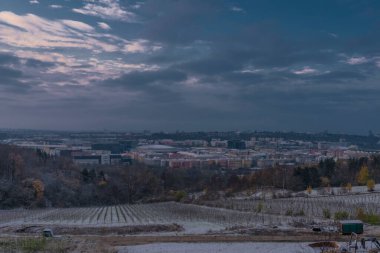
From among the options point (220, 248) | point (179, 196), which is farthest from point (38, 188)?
point (220, 248)

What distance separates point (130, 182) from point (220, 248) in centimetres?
5126

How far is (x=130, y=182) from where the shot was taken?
71438 mm

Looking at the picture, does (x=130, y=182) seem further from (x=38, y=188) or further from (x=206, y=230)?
(x=206, y=230)

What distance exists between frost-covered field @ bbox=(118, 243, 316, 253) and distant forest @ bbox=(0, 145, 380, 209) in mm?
36027

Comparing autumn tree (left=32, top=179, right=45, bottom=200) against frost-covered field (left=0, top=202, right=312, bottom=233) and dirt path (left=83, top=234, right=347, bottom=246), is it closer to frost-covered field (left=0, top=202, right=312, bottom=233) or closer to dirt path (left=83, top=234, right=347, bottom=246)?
frost-covered field (left=0, top=202, right=312, bottom=233)

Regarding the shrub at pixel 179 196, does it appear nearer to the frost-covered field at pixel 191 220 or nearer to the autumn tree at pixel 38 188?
the autumn tree at pixel 38 188

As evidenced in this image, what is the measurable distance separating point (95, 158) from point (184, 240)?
9631cm

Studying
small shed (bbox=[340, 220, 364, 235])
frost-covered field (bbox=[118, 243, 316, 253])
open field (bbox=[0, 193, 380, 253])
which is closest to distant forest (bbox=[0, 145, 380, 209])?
open field (bbox=[0, 193, 380, 253])

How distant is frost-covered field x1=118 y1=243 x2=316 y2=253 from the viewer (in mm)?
20391

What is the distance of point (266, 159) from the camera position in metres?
118

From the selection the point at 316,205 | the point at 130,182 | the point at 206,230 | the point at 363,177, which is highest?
the point at 363,177

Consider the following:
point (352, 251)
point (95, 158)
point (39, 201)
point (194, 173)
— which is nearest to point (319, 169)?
point (194, 173)

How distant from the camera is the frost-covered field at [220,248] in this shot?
66.9 ft

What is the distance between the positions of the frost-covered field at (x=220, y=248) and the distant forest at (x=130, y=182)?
118 ft
